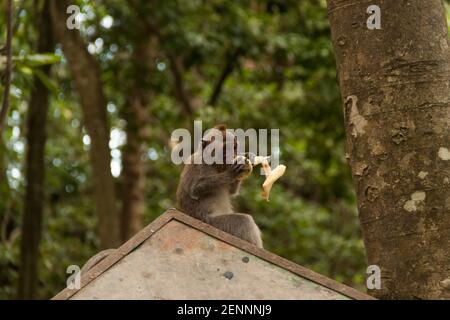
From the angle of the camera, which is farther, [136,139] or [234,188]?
[136,139]

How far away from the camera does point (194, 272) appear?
330 centimetres

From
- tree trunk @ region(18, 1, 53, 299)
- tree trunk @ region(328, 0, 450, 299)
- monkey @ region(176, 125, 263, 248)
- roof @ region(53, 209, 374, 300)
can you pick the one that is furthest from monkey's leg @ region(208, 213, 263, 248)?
tree trunk @ region(18, 1, 53, 299)

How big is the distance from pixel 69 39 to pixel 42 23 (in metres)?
0.73

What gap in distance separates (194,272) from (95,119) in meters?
5.78

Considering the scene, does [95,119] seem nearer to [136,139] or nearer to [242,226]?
[136,139]

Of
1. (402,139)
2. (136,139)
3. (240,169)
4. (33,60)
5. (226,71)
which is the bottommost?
(240,169)

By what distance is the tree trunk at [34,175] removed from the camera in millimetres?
9047

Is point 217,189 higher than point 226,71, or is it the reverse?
point 226,71

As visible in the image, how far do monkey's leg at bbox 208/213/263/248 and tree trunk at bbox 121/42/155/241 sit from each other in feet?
18.6

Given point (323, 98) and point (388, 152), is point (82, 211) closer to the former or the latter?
point (323, 98)

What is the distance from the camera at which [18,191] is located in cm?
1098

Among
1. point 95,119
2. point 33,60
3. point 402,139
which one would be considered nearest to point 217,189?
point 33,60

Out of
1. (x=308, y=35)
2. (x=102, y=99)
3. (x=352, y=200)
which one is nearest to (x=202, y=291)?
(x=102, y=99)

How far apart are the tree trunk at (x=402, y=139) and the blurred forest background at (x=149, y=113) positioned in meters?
4.26
